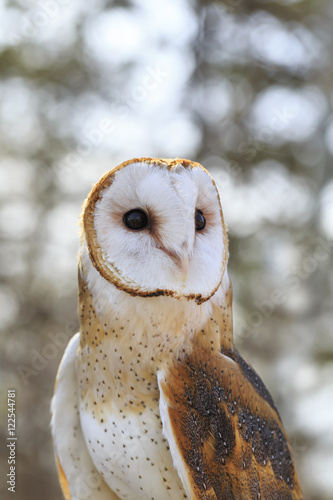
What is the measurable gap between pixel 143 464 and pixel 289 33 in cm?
489

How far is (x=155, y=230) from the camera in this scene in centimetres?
80

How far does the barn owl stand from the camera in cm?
79

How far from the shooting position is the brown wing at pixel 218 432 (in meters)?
0.78

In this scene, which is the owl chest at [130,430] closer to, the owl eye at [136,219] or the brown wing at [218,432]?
the brown wing at [218,432]

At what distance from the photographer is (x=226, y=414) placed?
2.77 ft

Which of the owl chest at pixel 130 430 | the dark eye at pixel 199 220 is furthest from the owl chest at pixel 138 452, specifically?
the dark eye at pixel 199 220

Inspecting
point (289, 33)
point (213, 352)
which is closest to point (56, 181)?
point (289, 33)

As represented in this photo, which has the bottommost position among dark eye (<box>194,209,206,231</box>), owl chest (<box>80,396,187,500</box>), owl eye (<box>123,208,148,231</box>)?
owl chest (<box>80,396,187,500</box>)

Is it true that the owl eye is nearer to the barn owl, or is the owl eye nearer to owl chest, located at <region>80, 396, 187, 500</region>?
the barn owl

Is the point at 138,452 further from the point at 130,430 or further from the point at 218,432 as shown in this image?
the point at 218,432

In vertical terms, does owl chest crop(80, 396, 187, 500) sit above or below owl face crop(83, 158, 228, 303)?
below

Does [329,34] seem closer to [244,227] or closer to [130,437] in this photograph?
[244,227]

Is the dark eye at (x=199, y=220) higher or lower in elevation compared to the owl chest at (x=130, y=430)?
higher

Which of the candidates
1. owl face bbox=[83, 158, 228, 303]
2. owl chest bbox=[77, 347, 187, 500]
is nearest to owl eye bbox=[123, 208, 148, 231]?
owl face bbox=[83, 158, 228, 303]
